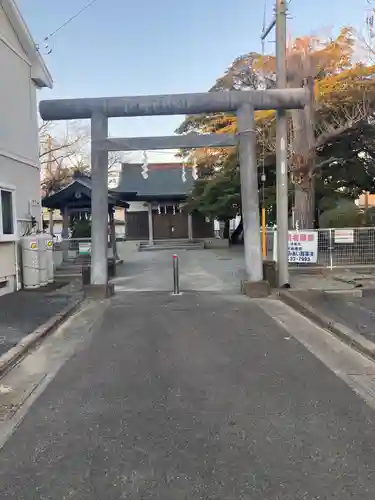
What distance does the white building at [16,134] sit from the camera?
1319 cm

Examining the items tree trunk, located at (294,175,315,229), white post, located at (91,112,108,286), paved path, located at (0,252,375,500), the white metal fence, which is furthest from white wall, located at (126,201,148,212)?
paved path, located at (0,252,375,500)

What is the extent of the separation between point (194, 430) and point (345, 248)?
13534 millimetres

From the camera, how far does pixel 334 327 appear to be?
8.23 metres

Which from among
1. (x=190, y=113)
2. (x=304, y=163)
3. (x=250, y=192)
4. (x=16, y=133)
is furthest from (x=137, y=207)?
(x=250, y=192)

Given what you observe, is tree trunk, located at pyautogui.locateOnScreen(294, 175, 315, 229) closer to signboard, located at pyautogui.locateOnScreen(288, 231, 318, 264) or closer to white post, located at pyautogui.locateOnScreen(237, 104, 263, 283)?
signboard, located at pyautogui.locateOnScreen(288, 231, 318, 264)

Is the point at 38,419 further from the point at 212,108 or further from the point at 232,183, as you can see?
the point at 232,183

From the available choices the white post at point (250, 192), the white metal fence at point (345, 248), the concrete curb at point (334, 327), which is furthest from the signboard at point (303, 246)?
the concrete curb at point (334, 327)

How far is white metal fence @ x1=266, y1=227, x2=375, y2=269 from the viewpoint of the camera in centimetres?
1638

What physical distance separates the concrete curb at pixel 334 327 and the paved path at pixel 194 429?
363 millimetres

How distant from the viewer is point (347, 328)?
8.07 meters

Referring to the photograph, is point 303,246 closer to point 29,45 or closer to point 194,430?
point 29,45

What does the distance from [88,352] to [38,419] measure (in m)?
2.55

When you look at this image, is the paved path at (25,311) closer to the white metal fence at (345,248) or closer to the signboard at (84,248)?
the signboard at (84,248)

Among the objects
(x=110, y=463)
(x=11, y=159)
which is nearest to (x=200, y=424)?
(x=110, y=463)
